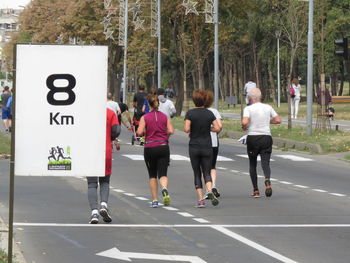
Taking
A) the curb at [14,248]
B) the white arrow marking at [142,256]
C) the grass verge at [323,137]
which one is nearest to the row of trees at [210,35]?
the grass verge at [323,137]

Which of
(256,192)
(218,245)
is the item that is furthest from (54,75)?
(256,192)

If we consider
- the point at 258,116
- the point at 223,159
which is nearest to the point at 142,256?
the point at 258,116

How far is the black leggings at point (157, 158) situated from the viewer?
55.6 feet

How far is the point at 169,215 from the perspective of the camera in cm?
1580

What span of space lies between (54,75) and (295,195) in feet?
28.8

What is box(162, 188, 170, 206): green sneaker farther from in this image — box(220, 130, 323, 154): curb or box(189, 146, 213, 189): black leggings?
box(220, 130, 323, 154): curb

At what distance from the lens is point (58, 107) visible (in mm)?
11078

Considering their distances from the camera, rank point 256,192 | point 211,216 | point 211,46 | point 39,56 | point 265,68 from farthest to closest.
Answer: point 265,68 < point 211,46 < point 256,192 < point 211,216 < point 39,56

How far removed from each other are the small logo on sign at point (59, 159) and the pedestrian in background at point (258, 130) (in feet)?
24.9

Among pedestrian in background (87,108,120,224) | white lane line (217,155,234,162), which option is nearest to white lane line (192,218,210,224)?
pedestrian in background (87,108,120,224)

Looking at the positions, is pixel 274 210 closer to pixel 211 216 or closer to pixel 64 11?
pixel 211 216

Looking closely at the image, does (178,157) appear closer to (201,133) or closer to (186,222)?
(201,133)

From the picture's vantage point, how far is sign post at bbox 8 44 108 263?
10977 mm

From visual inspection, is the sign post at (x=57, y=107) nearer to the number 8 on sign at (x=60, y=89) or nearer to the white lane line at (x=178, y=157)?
the number 8 on sign at (x=60, y=89)
